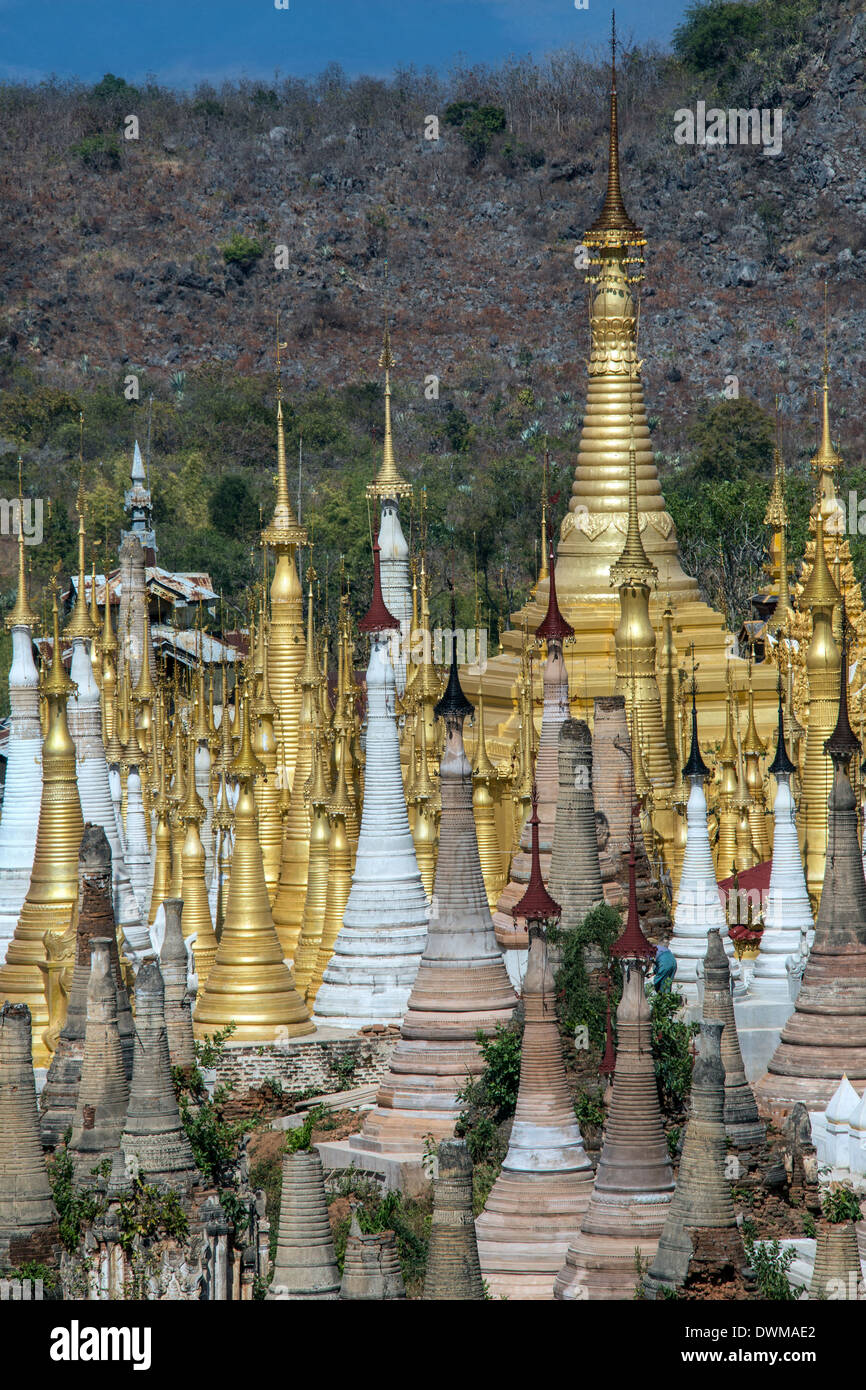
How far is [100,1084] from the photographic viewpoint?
30750mm

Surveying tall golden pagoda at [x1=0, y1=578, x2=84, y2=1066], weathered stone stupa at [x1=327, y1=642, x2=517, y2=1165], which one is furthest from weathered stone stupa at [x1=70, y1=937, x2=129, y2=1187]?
tall golden pagoda at [x1=0, y1=578, x2=84, y2=1066]

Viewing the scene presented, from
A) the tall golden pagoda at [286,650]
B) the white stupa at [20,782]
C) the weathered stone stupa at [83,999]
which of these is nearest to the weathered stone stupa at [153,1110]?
the weathered stone stupa at [83,999]

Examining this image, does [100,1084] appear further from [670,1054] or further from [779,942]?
[779,942]

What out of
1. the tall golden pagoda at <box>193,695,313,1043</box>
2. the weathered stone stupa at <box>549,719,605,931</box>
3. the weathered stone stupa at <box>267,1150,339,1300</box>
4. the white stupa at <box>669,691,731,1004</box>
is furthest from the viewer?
the tall golden pagoda at <box>193,695,313,1043</box>

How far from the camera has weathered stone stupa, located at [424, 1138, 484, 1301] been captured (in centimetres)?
2539

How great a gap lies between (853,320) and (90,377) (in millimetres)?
26909

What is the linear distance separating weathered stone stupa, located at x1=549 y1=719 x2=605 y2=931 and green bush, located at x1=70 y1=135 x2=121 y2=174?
106 metres

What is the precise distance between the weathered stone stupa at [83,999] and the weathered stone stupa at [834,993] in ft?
20.9

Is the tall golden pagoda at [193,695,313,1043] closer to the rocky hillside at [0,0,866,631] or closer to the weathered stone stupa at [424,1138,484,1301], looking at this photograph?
the weathered stone stupa at [424,1138,484,1301]

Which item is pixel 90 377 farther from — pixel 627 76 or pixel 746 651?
pixel 746 651

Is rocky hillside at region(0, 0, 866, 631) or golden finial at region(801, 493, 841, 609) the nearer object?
Answer: golden finial at region(801, 493, 841, 609)

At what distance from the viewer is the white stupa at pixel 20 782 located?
4209cm

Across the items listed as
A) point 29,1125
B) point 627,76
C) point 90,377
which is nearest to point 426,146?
point 627,76
